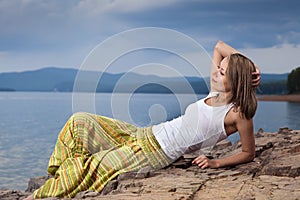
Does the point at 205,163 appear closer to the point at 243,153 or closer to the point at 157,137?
the point at 243,153

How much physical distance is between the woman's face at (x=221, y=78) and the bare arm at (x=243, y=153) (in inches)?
9.1

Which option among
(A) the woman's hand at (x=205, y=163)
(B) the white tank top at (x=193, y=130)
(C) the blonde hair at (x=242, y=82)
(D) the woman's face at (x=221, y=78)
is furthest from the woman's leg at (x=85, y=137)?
(C) the blonde hair at (x=242, y=82)

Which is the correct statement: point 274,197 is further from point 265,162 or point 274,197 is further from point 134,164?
point 134,164

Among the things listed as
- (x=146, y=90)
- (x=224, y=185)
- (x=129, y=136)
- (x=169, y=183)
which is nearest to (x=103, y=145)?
(x=129, y=136)

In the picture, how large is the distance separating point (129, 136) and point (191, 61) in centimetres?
67

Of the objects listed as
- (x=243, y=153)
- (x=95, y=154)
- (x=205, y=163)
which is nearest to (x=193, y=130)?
(x=205, y=163)

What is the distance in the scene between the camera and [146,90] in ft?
11.0

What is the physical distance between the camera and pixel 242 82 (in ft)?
10.00

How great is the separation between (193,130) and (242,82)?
17.3 inches

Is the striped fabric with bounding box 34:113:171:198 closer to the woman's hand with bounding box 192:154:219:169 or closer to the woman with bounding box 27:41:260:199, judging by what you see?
the woman with bounding box 27:41:260:199

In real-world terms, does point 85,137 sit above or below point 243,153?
above

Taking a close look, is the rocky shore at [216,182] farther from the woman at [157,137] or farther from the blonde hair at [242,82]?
the blonde hair at [242,82]

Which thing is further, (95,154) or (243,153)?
(95,154)

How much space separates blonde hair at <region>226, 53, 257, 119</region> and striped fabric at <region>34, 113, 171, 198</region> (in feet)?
2.03
